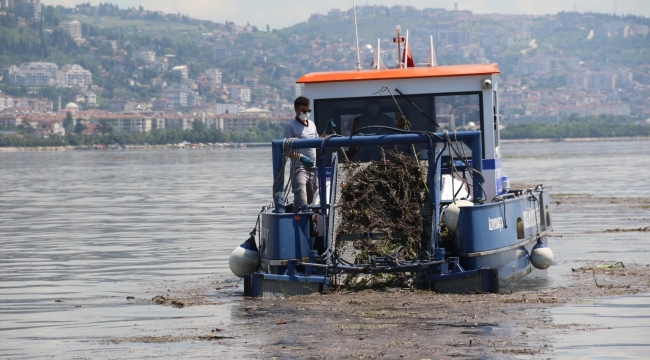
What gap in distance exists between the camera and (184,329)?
12305 mm

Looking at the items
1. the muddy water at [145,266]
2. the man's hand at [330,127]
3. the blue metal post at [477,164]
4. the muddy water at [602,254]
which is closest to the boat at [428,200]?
the blue metal post at [477,164]

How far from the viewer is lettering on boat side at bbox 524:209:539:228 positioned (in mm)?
15758

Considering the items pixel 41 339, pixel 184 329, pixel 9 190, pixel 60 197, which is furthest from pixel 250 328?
pixel 9 190

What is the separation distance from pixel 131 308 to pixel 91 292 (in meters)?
1.84

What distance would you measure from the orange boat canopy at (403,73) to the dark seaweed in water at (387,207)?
5.93ft

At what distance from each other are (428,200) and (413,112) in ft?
7.30

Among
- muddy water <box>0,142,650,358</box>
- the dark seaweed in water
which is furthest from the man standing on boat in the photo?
muddy water <box>0,142,650,358</box>

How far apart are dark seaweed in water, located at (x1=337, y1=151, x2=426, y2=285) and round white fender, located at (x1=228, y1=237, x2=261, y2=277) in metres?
1.63

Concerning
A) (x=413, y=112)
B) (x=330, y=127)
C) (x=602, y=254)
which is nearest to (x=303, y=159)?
(x=330, y=127)

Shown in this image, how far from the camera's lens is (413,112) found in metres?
15.9

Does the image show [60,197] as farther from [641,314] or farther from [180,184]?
[641,314]

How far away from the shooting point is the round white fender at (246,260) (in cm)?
1516

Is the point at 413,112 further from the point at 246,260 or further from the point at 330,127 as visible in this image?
the point at 246,260

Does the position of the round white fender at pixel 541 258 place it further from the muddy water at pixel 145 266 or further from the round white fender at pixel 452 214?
the round white fender at pixel 452 214
